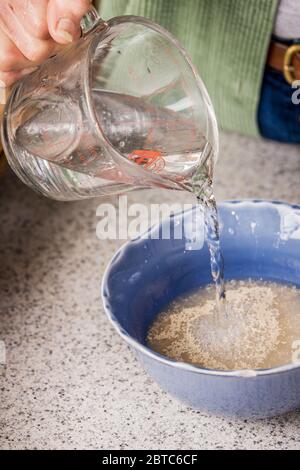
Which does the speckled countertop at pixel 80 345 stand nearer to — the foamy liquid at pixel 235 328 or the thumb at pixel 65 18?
the foamy liquid at pixel 235 328

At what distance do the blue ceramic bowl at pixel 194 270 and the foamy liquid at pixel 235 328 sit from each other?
16 millimetres

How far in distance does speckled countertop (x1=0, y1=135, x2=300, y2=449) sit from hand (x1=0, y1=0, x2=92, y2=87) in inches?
9.1

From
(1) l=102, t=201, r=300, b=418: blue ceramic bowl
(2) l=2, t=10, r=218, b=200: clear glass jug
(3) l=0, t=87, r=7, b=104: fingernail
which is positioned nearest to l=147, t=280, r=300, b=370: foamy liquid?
(1) l=102, t=201, r=300, b=418: blue ceramic bowl

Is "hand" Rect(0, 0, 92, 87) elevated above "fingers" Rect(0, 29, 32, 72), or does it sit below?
above

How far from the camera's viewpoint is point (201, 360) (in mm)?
777

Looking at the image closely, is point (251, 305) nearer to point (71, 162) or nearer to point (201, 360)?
point (201, 360)

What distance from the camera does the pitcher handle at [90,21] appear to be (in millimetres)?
756

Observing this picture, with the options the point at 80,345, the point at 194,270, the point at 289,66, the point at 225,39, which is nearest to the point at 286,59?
the point at 289,66

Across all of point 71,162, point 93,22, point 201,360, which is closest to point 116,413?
point 201,360

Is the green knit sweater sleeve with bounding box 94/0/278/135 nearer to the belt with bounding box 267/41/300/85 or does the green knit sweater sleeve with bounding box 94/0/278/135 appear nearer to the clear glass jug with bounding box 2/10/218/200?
the belt with bounding box 267/41/300/85

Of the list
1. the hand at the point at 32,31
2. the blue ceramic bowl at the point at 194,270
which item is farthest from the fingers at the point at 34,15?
the blue ceramic bowl at the point at 194,270

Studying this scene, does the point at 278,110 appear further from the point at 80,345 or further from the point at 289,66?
the point at 80,345

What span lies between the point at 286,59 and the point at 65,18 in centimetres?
38

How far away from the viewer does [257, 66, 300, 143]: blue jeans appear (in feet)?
3.66
